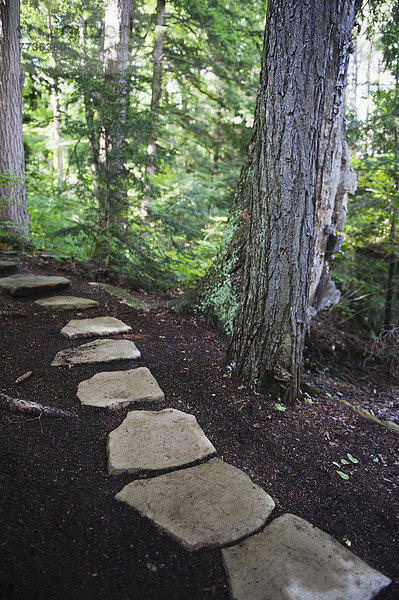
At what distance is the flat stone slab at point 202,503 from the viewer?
4.86ft

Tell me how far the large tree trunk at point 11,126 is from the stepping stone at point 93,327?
3.04 metres

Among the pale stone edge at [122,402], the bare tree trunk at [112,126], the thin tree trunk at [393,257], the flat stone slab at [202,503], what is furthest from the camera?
the thin tree trunk at [393,257]

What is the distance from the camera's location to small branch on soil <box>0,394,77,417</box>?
209 cm

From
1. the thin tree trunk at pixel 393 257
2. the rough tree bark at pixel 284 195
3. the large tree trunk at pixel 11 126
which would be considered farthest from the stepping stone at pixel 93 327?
the thin tree trunk at pixel 393 257

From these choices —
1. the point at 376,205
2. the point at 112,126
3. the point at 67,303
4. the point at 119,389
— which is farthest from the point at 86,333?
the point at 376,205

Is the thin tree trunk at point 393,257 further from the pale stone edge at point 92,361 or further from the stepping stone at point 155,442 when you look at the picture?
the stepping stone at point 155,442

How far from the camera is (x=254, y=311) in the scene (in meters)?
2.60

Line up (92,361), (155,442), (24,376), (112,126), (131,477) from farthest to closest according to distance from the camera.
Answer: (112,126) → (92,361) → (24,376) → (155,442) → (131,477)

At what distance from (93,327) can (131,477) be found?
194cm

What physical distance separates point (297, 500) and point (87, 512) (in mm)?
983

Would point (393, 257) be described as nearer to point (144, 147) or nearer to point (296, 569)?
point (144, 147)

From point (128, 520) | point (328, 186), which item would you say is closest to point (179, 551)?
point (128, 520)

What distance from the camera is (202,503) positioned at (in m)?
1.63

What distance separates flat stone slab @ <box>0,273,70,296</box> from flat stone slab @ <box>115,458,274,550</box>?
3.02m
